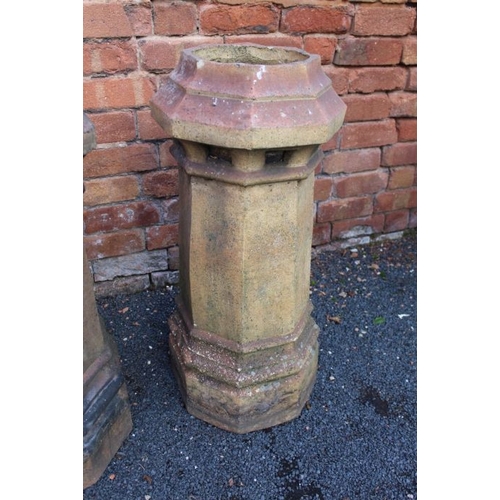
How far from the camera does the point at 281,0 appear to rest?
217cm

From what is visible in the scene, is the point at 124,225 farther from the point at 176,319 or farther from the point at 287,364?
the point at 287,364

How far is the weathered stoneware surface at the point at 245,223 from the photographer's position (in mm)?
1333

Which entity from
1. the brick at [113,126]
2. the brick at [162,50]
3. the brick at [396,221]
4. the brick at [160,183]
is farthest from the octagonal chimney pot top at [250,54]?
the brick at [396,221]

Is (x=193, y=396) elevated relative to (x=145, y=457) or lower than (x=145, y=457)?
elevated

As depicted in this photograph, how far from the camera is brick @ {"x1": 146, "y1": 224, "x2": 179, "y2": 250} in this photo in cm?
241

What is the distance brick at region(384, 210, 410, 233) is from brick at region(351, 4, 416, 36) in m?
0.98

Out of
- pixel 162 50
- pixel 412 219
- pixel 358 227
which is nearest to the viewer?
pixel 162 50

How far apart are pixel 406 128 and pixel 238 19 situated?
1.11 metres

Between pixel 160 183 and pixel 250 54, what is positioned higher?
pixel 250 54

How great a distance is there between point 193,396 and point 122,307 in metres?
0.76

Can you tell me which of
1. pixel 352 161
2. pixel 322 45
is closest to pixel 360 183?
pixel 352 161

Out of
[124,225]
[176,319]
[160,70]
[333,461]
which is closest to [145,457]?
[176,319]

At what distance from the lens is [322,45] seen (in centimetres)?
233

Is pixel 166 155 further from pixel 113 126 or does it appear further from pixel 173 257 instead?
pixel 173 257
